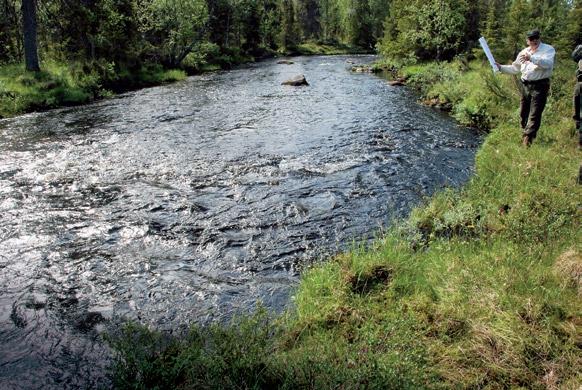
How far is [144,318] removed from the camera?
20.8ft

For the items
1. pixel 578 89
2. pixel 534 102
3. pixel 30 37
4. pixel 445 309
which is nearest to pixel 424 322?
pixel 445 309

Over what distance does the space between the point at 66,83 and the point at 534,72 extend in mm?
24057

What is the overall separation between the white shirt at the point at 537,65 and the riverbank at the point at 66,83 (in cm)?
2141

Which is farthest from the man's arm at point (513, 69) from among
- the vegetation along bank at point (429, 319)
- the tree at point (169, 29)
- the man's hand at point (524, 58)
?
the tree at point (169, 29)

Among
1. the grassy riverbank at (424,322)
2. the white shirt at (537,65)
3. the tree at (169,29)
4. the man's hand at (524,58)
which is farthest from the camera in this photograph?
the tree at (169,29)

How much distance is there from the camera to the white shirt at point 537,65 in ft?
36.9

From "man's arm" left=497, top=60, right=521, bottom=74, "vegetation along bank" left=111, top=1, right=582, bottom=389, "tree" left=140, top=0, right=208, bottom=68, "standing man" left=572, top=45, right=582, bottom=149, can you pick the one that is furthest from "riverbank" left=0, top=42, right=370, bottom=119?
"standing man" left=572, top=45, right=582, bottom=149

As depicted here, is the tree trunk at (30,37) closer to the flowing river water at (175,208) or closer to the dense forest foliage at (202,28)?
the dense forest foliage at (202,28)

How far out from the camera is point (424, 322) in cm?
556

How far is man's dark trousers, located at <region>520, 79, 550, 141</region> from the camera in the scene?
11656 millimetres

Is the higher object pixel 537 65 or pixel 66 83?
pixel 537 65

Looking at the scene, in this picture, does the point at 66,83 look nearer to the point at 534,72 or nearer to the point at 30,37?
the point at 30,37

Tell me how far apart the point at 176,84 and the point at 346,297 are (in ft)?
100

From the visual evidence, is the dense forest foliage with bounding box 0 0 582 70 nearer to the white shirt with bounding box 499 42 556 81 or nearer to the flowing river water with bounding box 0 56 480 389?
the flowing river water with bounding box 0 56 480 389
